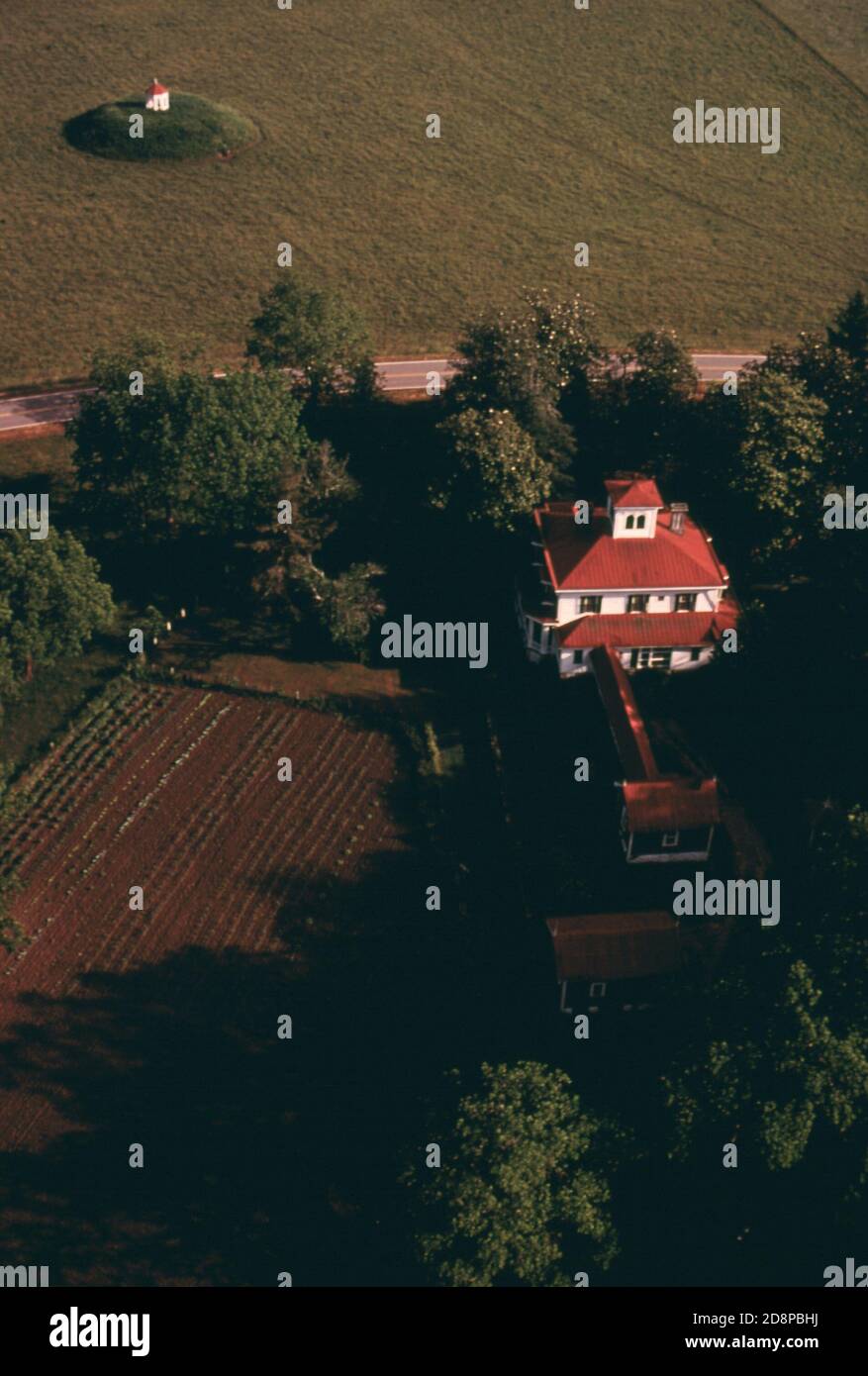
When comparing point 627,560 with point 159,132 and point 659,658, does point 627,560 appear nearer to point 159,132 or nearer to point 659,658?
point 659,658

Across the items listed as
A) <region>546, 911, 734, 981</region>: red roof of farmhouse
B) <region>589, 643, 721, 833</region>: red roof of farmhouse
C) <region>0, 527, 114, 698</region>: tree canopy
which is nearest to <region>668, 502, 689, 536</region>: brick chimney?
<region>589, 643, 721, 833</region>: red roof of farmhouse

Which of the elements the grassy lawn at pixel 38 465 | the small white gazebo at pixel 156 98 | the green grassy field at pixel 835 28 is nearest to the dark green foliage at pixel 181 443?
the grassy lawn at pixel 38 465

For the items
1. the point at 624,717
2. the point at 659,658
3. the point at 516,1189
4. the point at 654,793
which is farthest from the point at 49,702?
the point at 516,1189

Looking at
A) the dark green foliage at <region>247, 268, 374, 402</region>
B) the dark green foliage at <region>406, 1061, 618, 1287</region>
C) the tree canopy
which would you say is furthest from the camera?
the dark green foliage at <region>247, 268, 374, 402</region>

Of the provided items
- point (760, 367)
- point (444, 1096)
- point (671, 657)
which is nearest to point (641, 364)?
point (760, 367)

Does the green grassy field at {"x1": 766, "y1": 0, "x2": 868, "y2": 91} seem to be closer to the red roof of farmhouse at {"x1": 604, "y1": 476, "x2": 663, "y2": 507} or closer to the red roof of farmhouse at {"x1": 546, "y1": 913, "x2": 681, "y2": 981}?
the red roof of farmhouse at {"x1": 604, "y1": 476, "x2": 663, "y2": 507}

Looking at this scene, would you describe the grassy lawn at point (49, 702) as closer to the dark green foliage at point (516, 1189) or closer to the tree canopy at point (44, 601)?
the tree canopy at point (44, 601)
